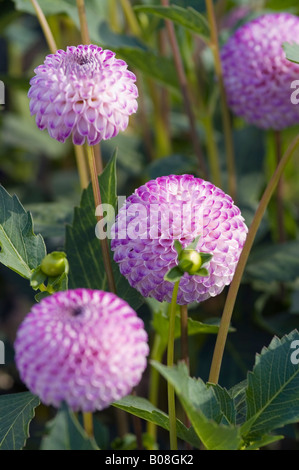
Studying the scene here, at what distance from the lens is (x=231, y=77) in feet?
3.25

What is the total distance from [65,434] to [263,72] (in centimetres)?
64

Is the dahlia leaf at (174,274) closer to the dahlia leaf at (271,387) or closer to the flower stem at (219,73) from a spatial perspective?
the dahlia leaf at (271,387)

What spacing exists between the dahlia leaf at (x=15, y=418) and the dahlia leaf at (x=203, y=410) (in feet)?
0.55

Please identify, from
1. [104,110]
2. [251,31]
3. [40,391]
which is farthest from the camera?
[251,31]

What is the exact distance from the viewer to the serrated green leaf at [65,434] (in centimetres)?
49

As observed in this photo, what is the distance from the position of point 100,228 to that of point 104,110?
0.12m

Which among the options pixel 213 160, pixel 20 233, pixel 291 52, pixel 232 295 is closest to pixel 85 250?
pixel 20 233

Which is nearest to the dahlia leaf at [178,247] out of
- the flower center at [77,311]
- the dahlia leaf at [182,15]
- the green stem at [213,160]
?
the flower center at [77,311]

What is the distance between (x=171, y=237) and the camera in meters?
0.62

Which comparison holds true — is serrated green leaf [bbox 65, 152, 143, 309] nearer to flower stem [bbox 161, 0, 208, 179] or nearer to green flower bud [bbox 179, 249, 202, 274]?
green flower bud [bbox 179, 249, 202, 274]

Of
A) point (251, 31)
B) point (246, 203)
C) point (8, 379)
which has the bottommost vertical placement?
point (8, 379)

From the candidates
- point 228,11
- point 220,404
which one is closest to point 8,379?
point 220,404

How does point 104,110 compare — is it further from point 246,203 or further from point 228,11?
point 228,11

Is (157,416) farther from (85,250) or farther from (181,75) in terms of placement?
(181,75)
